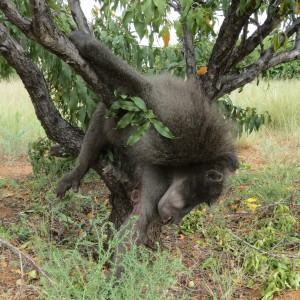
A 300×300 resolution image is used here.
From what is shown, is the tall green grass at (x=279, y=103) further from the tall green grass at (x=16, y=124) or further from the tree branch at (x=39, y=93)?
the tree branch at (x=39, y=93)

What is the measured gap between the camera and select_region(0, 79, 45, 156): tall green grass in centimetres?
749

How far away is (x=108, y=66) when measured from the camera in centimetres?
297

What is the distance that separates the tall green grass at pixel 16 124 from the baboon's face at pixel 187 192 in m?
4.72

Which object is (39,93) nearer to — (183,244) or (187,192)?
(187,192)

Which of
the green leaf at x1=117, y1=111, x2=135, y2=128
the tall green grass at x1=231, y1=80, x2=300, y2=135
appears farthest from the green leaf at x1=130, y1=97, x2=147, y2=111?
the tall green grass at x1=231, y1=80, x2=300, y2=135

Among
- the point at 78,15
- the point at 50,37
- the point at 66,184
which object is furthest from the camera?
the point at 66,184

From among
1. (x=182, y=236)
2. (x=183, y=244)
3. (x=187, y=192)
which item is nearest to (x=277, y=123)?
(x=182, y=236)

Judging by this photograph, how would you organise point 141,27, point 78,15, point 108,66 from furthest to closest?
point 78,15 → point 108,66 → point 141,27

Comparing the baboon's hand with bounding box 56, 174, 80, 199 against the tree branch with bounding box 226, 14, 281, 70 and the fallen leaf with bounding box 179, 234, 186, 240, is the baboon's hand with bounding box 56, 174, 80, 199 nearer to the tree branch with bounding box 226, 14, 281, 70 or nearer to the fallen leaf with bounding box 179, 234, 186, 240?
the fallen leaf with bounding box 179, 234, 186, 240

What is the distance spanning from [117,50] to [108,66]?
1084 millimetres

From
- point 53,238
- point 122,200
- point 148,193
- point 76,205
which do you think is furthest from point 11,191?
point 148,193

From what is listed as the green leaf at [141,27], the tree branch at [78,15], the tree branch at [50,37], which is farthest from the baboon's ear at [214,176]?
the tree branch at [78,15]

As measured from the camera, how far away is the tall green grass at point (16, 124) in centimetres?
749

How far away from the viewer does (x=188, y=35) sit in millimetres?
3721
